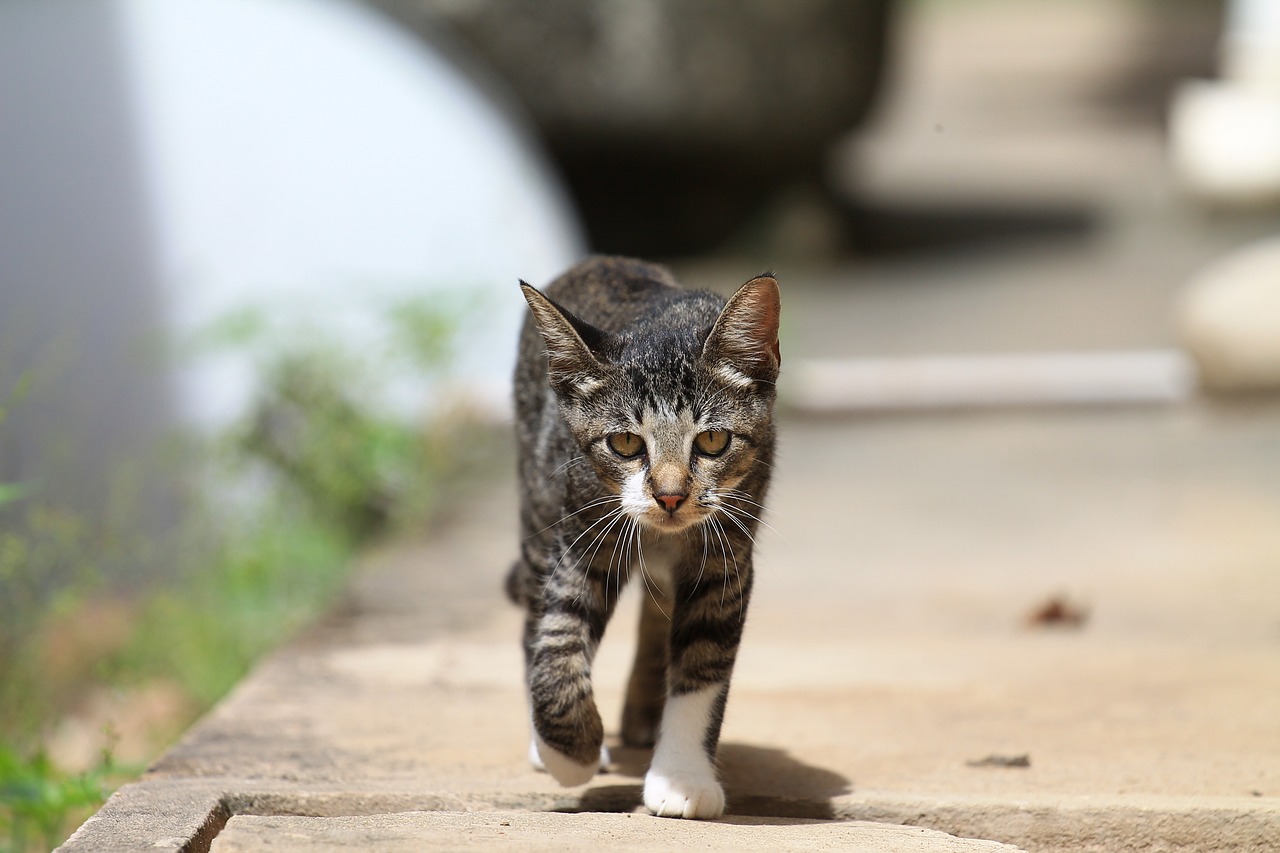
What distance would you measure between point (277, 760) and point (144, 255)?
176 inches

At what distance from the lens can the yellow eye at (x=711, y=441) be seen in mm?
2861

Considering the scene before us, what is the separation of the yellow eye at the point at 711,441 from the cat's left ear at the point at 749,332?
13 cm

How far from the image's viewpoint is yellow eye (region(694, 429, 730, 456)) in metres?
2.86

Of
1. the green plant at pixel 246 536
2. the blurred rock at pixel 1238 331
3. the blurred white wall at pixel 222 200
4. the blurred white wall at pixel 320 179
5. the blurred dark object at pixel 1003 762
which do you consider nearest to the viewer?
the blurred dark object at pixel 1003 762

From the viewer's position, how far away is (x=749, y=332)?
9.43 feet

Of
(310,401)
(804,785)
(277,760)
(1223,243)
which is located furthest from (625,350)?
(1223,243)

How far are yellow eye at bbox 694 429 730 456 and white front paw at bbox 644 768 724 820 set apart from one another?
2.19ft

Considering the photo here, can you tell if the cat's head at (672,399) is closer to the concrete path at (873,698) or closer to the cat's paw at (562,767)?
the cat's paw at (562,767)

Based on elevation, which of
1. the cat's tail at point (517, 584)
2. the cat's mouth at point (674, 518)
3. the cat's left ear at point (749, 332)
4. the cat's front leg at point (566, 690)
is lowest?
the cat's front leg at point (566, 690)

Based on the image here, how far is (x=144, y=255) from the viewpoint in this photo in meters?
7.06

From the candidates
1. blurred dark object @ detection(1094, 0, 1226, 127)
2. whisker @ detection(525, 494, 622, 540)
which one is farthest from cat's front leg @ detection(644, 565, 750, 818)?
blurred dark object @ detection(1094, 0, 1226, 127)

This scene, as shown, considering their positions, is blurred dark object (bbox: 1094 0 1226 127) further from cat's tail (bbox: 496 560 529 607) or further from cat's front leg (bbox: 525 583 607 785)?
cat's front leg (bbox: 525 583 607 785)

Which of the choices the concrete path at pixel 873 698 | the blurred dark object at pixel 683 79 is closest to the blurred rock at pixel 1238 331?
the concrete path at pixel 873 698

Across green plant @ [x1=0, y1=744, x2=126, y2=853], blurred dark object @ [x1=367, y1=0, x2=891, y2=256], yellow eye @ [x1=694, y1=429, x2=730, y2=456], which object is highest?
blurred dark object @ [x1=367, y1=0, x2=891, y2=256]
